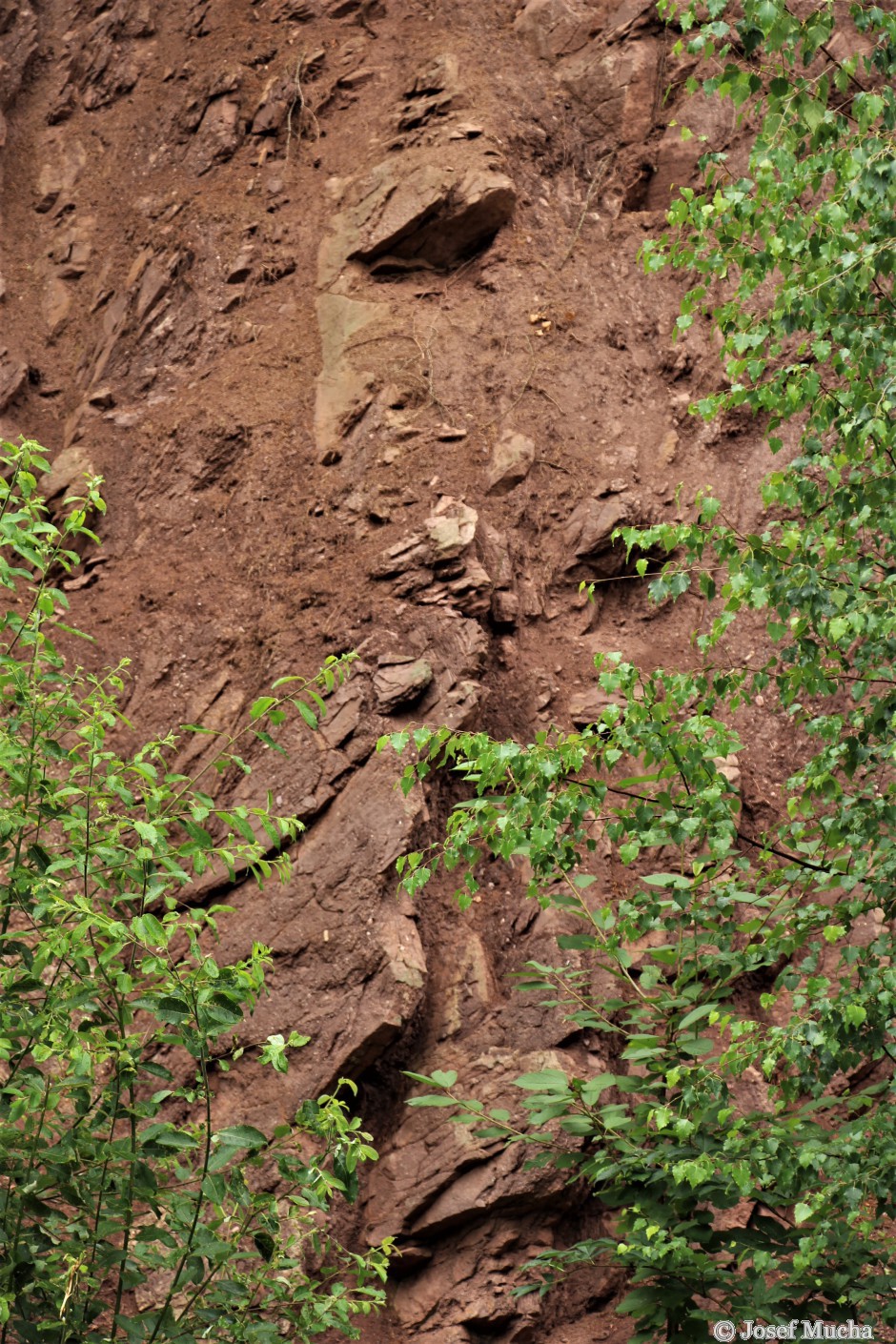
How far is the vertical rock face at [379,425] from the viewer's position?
6508 millimetres

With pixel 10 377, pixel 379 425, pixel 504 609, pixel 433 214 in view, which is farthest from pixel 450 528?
pixel 10 377

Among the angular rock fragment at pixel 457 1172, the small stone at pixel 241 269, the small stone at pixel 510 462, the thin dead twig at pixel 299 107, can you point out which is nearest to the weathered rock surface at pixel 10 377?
the small stone at pixel 241 269

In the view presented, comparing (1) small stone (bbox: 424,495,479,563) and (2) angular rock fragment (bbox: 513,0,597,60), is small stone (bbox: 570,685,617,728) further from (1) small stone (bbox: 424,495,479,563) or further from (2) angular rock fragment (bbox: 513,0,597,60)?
(2) angular rock fragment (bbox: 513,0,597,60)

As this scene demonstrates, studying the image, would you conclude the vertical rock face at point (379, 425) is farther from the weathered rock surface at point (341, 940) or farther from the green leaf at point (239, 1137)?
the green leaf at point (239, 1137)

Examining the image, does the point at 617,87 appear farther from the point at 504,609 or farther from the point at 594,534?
the point at 504,609

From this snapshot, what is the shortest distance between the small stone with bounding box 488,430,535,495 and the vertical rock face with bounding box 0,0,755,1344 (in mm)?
25

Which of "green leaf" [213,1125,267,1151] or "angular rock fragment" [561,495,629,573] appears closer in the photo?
"green leaf" [213,1125,267,1151]

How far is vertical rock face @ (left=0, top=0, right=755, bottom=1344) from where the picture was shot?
651 cm

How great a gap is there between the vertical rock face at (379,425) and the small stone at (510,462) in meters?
0.03

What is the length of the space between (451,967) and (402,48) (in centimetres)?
748

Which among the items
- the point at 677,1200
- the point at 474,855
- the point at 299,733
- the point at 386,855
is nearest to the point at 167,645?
the point at 299,733

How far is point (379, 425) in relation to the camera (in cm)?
888

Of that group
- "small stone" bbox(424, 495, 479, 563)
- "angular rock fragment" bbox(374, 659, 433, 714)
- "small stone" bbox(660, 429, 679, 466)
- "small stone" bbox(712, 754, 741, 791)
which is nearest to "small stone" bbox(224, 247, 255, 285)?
"small stone" bbox(424, 495, 479, 563)

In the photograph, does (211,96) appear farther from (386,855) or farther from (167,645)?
(386,855)
